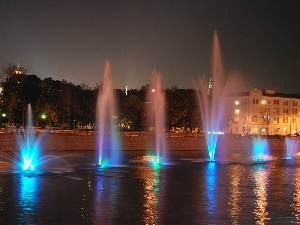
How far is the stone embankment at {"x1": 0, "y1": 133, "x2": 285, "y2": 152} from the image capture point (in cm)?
5978

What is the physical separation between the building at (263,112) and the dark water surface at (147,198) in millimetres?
98480

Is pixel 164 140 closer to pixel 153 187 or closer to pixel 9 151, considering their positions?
pixel 9 151

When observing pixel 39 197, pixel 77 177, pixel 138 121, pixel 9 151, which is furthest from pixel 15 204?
pixel 138 121

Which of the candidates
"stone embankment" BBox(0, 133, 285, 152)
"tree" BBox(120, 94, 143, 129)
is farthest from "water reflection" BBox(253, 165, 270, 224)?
"tree" BBox(120, 94, 143, 129)

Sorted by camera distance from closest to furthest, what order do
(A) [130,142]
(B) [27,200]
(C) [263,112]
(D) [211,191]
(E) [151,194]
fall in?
(B) [27,200] → (E) [151,194] → (D) [211,191] → (A) [130,142] → (C) [263,112]

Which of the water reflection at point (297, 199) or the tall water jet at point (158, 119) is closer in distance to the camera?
the water reflection at point (297, 199)

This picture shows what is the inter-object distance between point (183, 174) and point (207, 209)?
13863 millimetres

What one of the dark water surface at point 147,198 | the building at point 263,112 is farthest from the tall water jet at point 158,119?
the building at point 263,112

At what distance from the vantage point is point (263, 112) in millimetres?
129125

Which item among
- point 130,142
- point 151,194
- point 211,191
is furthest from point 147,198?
point 130,142

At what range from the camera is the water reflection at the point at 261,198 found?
17641mm

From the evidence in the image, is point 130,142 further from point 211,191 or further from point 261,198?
point 261,198

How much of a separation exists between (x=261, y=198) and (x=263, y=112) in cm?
10910

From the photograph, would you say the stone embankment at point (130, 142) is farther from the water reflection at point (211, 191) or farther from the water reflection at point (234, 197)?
the water reflection at point (234, 197)
